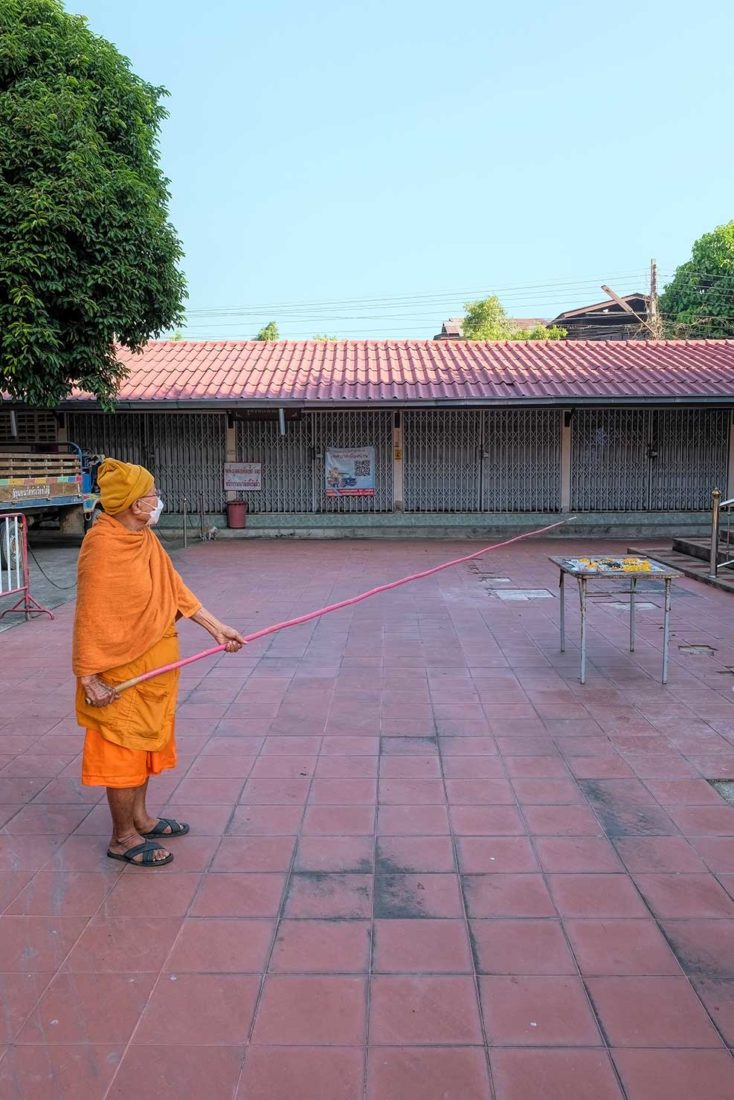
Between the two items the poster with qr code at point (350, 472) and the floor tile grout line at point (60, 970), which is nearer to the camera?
the floor tile grout line at point (60, 970)

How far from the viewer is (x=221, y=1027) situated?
94.0 inches

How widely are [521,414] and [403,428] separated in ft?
7.46

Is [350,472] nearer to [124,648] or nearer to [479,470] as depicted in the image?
[479,470]

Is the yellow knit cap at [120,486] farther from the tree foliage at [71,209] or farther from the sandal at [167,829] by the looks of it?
the tree foliage at [71,209]

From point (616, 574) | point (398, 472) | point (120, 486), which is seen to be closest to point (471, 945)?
point (120, 486)

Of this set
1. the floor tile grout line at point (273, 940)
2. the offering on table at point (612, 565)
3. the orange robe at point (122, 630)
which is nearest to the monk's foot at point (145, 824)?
the orange robe at point (122, 630)

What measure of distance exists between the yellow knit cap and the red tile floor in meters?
1.46

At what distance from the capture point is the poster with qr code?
630 inches

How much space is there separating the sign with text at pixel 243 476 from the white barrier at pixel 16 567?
7513 mm

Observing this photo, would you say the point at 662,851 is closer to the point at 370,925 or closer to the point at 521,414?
the point at 370,925

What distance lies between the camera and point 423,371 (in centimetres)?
1655

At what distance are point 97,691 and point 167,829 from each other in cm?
79

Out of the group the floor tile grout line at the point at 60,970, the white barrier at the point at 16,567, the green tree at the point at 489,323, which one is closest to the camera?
the floor tile grout line at the point at 60,970

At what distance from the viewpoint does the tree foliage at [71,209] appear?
10.7 meters
